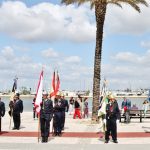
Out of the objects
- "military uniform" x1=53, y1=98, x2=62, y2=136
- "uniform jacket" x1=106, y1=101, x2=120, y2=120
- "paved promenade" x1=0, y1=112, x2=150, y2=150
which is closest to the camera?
"paved promenade" x1=0, y1=112, x2=150, y2=150

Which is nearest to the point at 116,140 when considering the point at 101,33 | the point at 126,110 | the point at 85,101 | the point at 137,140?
the point at 137,140

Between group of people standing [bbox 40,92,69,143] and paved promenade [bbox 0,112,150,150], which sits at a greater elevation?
group of people standing [bbox 40,92,69,143]

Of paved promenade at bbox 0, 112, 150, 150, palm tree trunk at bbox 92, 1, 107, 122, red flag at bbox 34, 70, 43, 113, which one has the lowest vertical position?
paved promenade at bbox 0, 112, 150, 150

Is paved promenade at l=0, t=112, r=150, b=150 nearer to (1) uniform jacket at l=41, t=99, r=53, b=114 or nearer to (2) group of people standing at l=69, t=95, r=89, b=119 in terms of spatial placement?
(1) uniform jacket at l=41, t=99, r=53, b=114

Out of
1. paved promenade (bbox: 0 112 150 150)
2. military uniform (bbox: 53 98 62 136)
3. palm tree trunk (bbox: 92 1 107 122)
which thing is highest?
palm tree trunk (bbox: 92 1 107 122)

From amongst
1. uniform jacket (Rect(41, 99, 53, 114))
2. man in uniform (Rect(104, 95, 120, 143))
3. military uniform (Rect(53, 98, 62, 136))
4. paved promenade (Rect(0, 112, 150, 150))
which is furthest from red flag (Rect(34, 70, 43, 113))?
man in uniform (Rect(104, 95, 120, 143))

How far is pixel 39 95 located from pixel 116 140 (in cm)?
335

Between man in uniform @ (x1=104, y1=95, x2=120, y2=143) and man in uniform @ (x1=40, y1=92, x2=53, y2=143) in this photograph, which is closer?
man in uniform @ (x1=104, y1=95, x2=120, y2=143)

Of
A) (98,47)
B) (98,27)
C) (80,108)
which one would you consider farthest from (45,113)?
(80,108)

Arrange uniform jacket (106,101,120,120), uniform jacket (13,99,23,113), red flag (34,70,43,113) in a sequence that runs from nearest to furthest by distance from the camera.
Answer: uniform jacket (106,101,120,120) → red flag (34,70,43,113) → uniform jacket (13,99,23,113)

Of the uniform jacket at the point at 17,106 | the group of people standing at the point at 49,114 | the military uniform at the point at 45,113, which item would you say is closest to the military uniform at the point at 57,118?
the group of people standing at the point at 49,114

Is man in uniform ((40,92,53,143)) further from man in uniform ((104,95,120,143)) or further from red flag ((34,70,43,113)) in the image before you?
man in uniform ((104,95,120,143))

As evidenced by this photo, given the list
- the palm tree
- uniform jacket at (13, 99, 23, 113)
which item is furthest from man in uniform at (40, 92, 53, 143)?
the palm tree

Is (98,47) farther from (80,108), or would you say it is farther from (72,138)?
(72,138)
